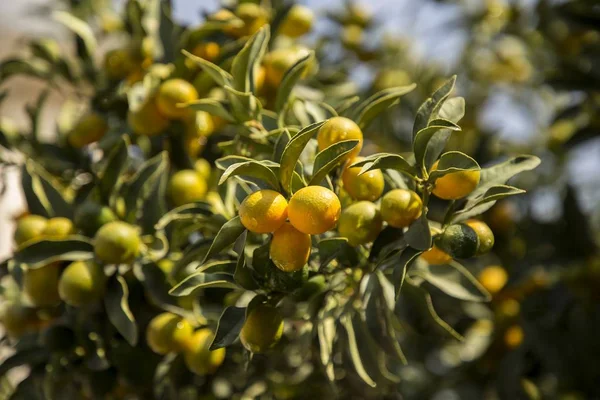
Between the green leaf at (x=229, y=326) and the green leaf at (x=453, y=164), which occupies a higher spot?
the green leaf at (x=453, y=164)

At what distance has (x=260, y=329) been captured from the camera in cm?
74

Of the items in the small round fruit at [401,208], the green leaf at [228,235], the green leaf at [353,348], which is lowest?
the green leaf at [353,348]

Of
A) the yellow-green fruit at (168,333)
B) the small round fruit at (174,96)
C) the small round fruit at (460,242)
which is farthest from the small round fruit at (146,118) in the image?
the small round fruit at (460,242)

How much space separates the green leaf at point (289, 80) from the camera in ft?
2.75

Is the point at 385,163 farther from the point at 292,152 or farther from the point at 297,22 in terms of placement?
the point at 297,22

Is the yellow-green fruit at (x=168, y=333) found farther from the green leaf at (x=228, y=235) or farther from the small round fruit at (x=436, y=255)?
the small round fruit at (x=436, y=255)

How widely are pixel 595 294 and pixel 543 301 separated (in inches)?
6.5

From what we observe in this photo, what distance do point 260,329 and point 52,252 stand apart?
318 millimetres

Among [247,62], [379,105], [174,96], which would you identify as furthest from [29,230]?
[379,105]

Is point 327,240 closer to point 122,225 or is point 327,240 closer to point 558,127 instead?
point 122,225

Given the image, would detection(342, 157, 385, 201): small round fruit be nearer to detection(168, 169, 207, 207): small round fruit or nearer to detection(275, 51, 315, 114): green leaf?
detection(275, 51, 315, 114): green leaf

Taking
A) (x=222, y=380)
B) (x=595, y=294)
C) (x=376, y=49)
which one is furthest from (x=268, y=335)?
(x=376, y=49)

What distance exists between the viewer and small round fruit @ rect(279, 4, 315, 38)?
1214mm

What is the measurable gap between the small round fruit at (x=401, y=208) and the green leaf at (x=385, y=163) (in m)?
0.03
